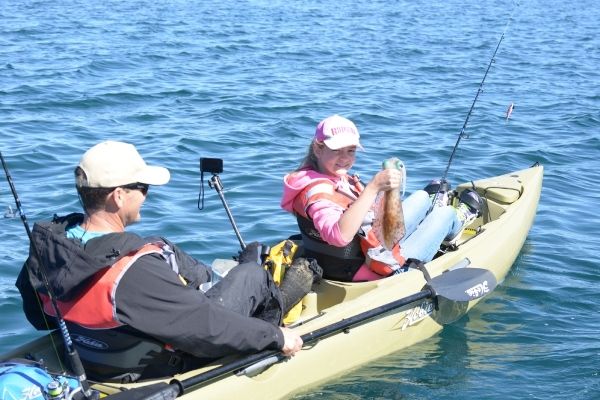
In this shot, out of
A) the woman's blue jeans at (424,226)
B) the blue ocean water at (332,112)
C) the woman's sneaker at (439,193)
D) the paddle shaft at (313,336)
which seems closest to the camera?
the paddle shaft at (313,336)

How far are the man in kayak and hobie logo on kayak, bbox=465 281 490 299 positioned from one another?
1.99 metres

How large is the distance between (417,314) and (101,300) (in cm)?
245

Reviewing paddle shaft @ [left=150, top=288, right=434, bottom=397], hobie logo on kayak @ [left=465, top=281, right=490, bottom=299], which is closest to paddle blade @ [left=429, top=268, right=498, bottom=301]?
hobie logo on kayak @ [left=465, top=281, right=490, bottom=299]

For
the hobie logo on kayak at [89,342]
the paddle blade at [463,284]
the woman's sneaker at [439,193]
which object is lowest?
the paddle blade at [463,284]

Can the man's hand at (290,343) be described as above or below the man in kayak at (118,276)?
below

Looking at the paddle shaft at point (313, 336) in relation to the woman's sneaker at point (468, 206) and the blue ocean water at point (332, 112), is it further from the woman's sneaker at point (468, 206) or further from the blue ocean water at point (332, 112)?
the woman's sneaker at point (468, 206)

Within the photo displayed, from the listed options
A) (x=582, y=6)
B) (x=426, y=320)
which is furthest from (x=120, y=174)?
(x=582, y=6)

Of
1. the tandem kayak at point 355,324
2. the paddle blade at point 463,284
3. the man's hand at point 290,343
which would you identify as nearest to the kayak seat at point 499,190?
the tandem kayak at point 355,324

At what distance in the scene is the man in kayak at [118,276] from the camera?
13.0 feet

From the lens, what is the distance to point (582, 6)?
27.0m

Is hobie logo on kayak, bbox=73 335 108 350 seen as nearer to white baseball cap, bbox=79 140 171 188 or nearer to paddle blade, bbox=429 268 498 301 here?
white baseball cap, bbox=79 140 171 188

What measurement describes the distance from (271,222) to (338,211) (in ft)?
9.47

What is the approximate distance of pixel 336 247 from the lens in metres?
5.61

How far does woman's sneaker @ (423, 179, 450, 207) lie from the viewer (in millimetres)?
6914
